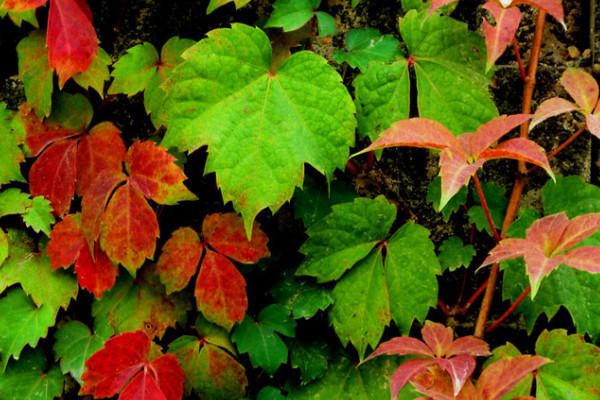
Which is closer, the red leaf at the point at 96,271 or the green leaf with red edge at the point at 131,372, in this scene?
the green leaf with red edge at the point at 131,372

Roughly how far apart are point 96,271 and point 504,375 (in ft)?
3.29

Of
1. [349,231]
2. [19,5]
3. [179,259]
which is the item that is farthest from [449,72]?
[19,5]

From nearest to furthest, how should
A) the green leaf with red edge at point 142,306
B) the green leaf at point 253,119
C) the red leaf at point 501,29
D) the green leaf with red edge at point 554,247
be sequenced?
Result: the green leaf with red edge at point 554,247 < the red leaf at point 501,29 < the green leaf at point 253,119 < the green leaf with red edge at point 142,306

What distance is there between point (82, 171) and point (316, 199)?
639mm

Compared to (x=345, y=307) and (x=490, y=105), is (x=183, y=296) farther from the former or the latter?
(x=490, y=105)

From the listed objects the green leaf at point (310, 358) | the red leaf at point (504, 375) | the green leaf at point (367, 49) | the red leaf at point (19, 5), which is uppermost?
the red leaf at point (19, 5)

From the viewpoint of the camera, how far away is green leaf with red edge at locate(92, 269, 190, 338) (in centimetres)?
141

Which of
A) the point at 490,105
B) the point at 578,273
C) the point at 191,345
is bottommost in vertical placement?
the point at 191,345

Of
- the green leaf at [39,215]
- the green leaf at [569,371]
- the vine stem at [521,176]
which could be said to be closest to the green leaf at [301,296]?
the vine stem at [521,176]

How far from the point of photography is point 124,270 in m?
1.45

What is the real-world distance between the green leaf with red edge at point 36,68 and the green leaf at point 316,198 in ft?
2.37

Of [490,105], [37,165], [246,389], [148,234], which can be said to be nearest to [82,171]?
[37,165]

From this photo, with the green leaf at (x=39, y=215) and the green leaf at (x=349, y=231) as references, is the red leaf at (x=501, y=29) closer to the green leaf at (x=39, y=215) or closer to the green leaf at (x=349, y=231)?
the green leaf at (x=349, y=231)

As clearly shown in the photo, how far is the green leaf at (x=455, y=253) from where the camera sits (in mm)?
1390
